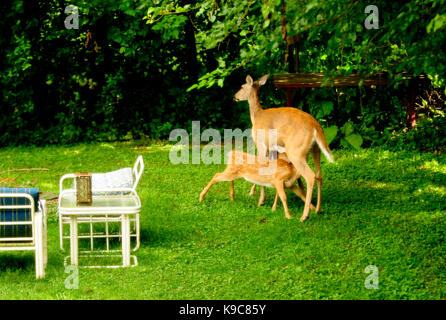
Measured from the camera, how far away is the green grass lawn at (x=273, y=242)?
20.0 ft

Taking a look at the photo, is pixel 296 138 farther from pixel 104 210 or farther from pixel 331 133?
pixel 331 133

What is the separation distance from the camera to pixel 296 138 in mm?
8445

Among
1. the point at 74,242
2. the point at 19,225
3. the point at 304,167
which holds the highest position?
the point at 304,167

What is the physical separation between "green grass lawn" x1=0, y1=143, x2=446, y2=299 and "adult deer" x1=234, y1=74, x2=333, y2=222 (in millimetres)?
552

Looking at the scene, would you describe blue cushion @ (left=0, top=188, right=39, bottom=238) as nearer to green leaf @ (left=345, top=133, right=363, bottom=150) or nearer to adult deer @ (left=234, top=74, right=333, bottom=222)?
adult deer @ (left=234, top=74, right=333, bottom=222)

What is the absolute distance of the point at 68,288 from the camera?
6062mm

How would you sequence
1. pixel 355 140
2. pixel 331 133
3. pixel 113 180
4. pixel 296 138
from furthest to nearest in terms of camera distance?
pixel 331 133, pixel 355 140, pixel 296 138, pixel 113 180

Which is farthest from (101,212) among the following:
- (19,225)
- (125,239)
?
(19,225)

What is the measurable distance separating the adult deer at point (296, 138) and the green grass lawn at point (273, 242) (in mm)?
552

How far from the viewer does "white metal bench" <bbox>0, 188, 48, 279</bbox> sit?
6.01 metres

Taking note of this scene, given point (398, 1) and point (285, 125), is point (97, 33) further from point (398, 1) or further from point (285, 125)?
point (398, 1)

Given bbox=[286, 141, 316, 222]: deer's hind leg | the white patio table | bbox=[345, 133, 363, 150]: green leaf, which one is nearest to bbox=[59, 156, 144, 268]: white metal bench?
the white patio table

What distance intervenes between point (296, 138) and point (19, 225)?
3.67 meters
